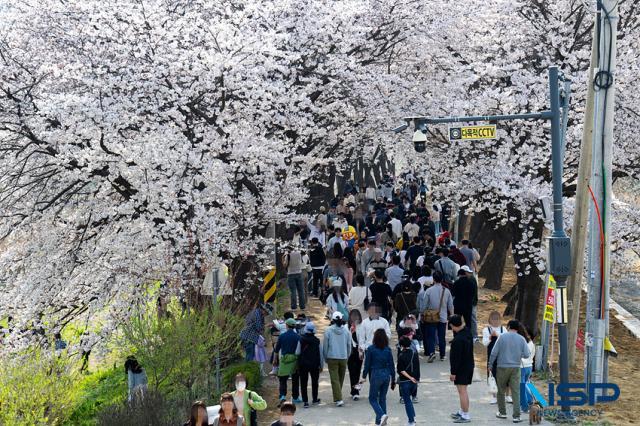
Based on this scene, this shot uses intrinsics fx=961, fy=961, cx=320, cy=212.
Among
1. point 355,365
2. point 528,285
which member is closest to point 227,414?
point 355,365

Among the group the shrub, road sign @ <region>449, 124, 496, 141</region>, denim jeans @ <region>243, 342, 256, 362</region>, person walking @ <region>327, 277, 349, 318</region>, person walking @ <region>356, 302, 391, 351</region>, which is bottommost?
the shrub

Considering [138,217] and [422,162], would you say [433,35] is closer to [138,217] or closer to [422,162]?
[422,162]

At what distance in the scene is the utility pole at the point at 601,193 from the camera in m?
15.0

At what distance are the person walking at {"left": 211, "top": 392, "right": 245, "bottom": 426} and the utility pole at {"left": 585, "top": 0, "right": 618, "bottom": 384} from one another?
6262mm

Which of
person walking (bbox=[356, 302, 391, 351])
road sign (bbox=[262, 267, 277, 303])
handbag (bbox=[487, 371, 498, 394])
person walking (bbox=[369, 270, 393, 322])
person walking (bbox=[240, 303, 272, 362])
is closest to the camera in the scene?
handbag (bbox=[487, 371, 498, 394])

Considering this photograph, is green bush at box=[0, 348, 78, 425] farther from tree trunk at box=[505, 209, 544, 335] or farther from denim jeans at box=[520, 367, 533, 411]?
tree trunk at box=[505, 209, 544, 335]

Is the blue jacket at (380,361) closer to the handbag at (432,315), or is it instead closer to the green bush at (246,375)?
the green bush at (246,375)

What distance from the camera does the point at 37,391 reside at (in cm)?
1452

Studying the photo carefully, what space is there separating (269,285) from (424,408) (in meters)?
4.56

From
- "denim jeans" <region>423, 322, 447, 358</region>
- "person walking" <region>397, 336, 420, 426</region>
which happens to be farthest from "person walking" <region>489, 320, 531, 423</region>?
"denim jeans" <region>423, 322, 447, 358</region>

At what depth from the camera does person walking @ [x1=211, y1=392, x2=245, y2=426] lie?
1188 centimetres

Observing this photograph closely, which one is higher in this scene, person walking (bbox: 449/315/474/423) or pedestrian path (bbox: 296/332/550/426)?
person walking (bbox: 449/315/474/423)

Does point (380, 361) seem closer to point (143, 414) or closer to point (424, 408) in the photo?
point (424, 408)

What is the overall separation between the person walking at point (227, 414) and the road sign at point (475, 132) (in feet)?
20.4
